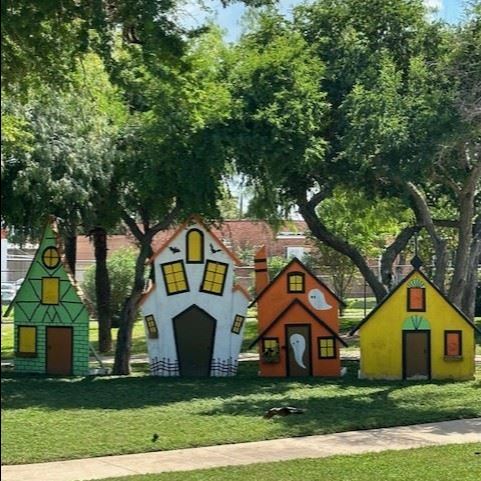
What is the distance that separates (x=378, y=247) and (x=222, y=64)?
2786 cm

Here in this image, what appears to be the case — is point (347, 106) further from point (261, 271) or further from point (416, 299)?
point (416, 299)

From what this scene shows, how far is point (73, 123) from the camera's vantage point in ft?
59.9

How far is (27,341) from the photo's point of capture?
19.9 meters

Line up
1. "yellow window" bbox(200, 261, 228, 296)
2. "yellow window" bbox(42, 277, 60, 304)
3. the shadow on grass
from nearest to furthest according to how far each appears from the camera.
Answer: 1. the shadow on grass
2. "yellow window" bbox(200, 261, 228, 296)
3. "yellow window" bbox(42, 277, 60, 304)

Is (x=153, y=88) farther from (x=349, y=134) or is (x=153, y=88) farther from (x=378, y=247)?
(x=378, y=247)

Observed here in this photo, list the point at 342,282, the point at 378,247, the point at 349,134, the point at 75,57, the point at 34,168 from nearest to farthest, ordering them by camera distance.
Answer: the point at 75,57
the point at 34,168
the point at 349,134
the point at 342,282
the point at 378,247

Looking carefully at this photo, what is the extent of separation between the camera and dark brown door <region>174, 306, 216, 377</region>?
1908 centimetres

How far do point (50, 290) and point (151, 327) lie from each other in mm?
2352

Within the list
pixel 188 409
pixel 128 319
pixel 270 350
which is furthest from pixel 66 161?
pixel 188 409

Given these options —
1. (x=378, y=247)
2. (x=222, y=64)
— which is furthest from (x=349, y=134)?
(x=378, y=247)

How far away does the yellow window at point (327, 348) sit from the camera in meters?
19.0

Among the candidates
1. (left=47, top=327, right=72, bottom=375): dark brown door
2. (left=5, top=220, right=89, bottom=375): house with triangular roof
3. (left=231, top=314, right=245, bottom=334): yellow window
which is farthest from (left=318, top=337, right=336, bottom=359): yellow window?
(left=47, top=327, right=72, bottom=375): dark brown door

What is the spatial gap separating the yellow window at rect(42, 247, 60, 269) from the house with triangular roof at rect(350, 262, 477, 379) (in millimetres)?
6416

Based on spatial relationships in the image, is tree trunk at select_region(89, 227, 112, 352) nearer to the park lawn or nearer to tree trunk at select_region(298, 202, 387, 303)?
tree trunk at select_region(298, 202, 387, 303)
